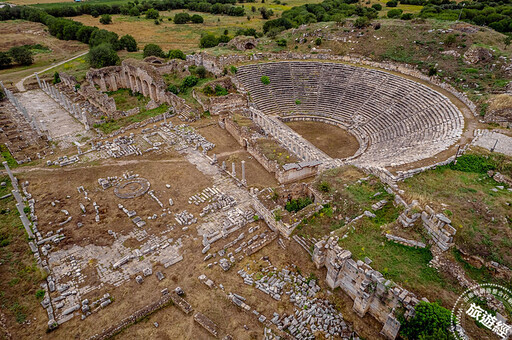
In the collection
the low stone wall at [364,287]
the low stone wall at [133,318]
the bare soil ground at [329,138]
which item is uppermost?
the low stone wall at [364,287]

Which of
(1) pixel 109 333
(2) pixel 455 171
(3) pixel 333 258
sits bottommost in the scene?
(1) pixel 109 333

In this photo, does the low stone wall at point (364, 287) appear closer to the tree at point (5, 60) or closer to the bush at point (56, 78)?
the bush at point (56, 78)

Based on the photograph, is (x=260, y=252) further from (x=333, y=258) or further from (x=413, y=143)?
(x=413, y=143)

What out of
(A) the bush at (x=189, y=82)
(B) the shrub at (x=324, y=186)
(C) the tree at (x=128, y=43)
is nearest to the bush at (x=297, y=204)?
(B) the shrub at (x=324, y=186)

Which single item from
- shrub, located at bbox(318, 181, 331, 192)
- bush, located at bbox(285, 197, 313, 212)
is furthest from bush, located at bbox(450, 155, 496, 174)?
bush, located at bbox(285, 197, 313, 212)

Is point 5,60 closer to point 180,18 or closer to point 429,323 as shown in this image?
point 180,18

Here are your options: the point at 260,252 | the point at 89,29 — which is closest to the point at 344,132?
the point at 260,252

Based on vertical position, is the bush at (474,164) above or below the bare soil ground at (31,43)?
above

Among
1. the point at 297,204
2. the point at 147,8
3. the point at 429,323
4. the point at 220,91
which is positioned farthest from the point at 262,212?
the point at 147,8
